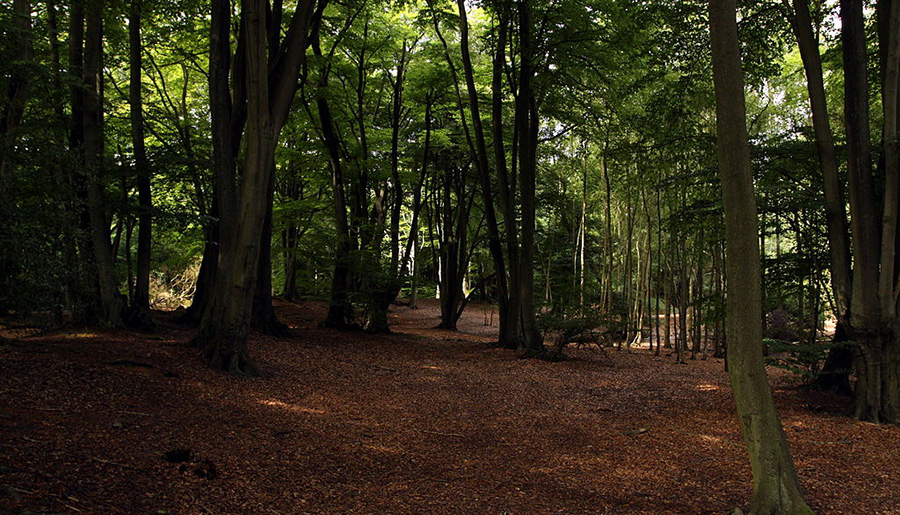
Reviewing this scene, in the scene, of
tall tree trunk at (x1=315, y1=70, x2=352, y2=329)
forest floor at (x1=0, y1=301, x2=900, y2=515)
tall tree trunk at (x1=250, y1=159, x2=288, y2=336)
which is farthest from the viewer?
tall tree trunk at (x1=315, y1=70, x2=352, y2=329)

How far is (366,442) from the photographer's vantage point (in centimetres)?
585

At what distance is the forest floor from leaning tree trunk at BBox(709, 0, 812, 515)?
60 centimetres

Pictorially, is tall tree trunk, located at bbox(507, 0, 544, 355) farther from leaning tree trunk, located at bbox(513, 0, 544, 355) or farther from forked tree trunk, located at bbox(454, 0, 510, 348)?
forked tree trunk, located at bbox(454, 0, 510, 348)

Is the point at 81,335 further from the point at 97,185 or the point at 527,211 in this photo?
the point at 527,211

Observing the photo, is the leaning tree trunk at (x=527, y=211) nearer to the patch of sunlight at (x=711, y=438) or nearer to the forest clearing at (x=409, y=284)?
the forest clearing at (x=409, y=284)

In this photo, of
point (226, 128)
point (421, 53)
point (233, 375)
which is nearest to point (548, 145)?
point (421, 53)

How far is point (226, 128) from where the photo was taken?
8703 mm

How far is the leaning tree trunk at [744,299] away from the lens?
3873 mm

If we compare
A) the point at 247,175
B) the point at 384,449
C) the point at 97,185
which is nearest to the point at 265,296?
the point at 97,185

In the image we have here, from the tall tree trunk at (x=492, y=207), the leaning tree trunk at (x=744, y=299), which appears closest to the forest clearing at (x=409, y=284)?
the leaning tree trunk at (x=744, y=299)

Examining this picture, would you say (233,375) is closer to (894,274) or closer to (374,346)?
(374,346)

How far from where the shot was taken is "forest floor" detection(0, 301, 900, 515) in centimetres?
405

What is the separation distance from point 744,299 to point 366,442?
152 inches

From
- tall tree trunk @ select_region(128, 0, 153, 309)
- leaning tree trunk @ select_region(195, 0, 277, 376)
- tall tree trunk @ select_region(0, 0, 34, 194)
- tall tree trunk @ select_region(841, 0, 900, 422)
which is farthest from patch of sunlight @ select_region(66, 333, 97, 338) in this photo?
tall tree trunk @ select_region(841, 0, 900, 422)
